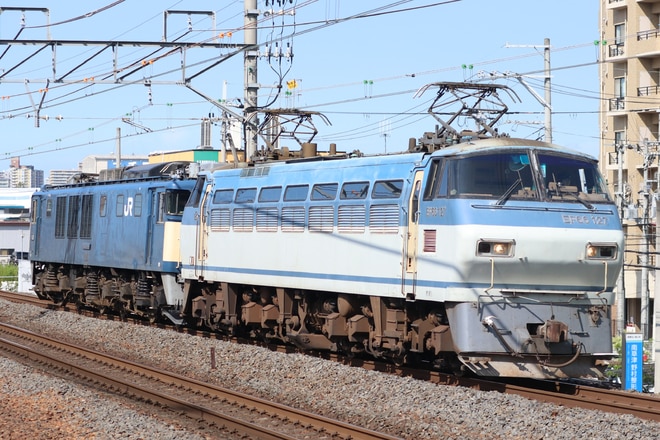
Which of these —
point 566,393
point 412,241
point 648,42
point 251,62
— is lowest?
point 566,393

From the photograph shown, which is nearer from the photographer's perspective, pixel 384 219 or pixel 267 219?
pixel 384 219

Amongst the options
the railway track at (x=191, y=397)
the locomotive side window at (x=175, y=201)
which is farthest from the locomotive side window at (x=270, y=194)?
the locomotive side window at (x=175, y=201)

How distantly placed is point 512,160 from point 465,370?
10.6 feet

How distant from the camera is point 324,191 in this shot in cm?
1834

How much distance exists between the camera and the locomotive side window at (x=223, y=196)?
21578 mm

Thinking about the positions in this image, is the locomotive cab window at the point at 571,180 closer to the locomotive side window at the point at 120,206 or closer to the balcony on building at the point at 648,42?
the locomotive side window at the point at 120,206

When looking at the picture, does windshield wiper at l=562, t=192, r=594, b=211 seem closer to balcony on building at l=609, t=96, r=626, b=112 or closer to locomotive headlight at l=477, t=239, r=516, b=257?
locomotive headlight at l=477, t=239, r=516, b=257

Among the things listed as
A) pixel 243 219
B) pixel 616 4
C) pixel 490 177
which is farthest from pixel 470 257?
pixel 616 4

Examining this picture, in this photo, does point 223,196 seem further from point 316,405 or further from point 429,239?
point 316,405

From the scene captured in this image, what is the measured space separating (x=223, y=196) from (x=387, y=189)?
6.09 meters

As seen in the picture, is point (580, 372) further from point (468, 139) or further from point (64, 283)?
point (64, 283)

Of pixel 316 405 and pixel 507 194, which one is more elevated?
pixel 507 194

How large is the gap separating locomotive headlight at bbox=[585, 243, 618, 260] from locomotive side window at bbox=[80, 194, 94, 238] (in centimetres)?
1779

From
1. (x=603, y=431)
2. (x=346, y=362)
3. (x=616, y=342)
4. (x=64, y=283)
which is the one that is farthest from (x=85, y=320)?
(x=603, y=431)
